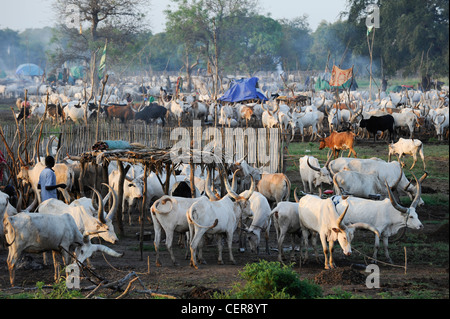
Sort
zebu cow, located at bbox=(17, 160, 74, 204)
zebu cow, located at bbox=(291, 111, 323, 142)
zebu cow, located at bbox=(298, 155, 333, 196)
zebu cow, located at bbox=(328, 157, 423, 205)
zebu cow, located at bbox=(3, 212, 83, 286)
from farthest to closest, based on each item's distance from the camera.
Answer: zebu cow, located at bbox=(291, 111, 323, 142), zebu cow, located at bbox=(298, 155, 333, 196), zebu cow, located at bbox=(328, 157, 423, 205), zebu cow, located at bbox=(17, 160, 74, 204), zebu cow, located at bbox=(3, 212, 83, 286)

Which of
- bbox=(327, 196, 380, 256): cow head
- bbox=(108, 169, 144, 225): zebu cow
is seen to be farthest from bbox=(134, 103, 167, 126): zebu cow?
bbox=(327, 196, 380, 256): cow head

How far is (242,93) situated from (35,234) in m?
23.2

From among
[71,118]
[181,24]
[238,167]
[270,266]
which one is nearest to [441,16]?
[181,24]

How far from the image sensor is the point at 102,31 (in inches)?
1896

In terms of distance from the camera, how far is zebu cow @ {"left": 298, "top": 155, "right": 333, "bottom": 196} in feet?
52.7

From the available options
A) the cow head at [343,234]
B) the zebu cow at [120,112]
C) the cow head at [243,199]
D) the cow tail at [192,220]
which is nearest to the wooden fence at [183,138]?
the cow head at [243,199]

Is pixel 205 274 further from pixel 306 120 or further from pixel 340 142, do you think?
pixel 306 120

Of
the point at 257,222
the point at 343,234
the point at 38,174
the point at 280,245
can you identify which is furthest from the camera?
the point at 38,174

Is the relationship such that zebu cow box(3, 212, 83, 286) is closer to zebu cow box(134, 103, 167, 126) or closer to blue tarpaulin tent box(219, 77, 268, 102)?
zebu cow box(134, 103, 167, 126)

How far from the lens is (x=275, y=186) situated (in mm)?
14688

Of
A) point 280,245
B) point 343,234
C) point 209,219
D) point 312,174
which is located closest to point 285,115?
point 312,174

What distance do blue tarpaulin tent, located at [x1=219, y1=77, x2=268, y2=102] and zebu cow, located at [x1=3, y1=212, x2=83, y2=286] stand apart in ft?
73.4

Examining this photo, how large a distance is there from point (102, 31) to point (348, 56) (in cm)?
2479
